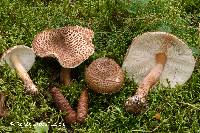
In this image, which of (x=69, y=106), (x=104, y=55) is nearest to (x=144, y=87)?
(x=104, y=55)

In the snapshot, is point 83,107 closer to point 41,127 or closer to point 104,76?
point 104,76

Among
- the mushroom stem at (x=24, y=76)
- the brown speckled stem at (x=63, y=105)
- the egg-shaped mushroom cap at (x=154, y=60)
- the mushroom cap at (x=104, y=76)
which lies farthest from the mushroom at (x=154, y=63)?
the mushroom stem at (x=24, y=76)

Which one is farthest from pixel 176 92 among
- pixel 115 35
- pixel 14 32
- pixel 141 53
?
pixel 14 32

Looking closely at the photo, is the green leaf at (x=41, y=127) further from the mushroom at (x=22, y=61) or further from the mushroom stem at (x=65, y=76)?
the mushroom stem at (x=65, y=76)

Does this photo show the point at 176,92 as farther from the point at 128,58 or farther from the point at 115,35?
the point at 115,35

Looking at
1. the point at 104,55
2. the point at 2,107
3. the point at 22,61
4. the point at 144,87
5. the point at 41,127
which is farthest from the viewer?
the point at 104,55

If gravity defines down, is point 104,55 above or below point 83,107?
above
